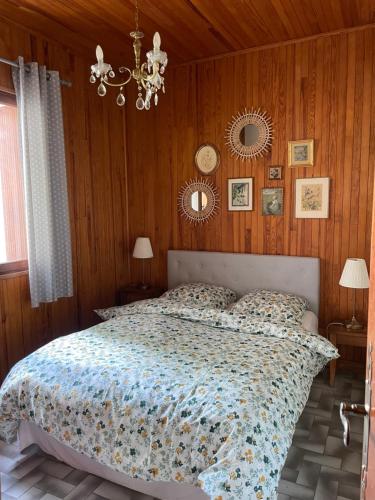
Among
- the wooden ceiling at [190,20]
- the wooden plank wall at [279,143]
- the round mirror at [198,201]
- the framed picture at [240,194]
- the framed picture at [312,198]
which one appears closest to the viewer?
the wooden ceiling at [190,20]

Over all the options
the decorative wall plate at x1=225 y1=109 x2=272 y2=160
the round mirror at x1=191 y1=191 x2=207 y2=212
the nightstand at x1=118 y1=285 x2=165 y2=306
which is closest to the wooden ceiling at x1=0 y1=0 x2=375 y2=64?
the decorative wall plate at x1=225 y1=109 x2=272 y2=160

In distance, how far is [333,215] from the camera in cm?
324

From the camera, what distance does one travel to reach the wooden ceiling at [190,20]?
8.51 ft

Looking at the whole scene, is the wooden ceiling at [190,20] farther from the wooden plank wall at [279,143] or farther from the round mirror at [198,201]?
the round mirror at [198,201]

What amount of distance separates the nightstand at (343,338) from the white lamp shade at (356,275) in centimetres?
40

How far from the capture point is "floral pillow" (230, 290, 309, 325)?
2.92m

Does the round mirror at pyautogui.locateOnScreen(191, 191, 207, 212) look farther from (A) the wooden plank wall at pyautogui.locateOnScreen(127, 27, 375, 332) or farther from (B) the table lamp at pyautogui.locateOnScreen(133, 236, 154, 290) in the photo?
(B) the table lamp at pyautogui.locateOnScreen(133, 236, 154, 290)

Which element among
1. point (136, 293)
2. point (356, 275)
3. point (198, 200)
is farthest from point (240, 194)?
point (136, 293)

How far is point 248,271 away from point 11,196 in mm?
2135

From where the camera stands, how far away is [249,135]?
11.4 feet

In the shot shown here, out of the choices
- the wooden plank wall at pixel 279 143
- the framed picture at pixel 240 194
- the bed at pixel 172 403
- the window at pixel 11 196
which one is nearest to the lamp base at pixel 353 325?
the wooden plank wall at pixel 279 143

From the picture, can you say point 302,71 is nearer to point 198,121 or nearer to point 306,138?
point 306,138

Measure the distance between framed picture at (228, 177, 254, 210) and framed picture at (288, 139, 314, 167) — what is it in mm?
Result: 405

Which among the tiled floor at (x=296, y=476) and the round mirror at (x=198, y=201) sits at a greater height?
the round mirror at (x=198, y=201)
